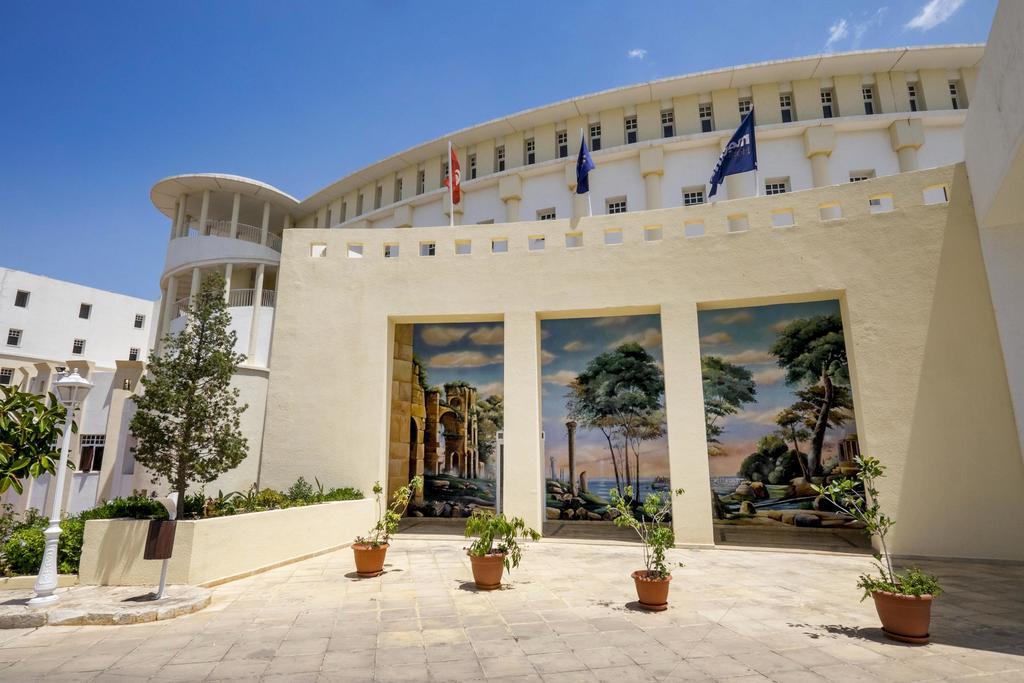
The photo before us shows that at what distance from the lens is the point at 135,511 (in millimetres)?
9711

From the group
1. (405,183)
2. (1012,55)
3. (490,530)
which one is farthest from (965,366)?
(405,183)

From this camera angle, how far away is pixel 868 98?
21875 millimetres

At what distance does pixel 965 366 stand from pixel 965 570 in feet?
13.4

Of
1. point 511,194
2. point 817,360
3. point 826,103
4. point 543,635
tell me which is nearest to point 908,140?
point 826,103

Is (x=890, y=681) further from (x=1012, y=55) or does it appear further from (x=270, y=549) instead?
(x=270, y=549)

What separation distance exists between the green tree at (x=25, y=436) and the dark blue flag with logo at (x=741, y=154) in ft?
51.2

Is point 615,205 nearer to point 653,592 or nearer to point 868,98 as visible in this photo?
point 868,98

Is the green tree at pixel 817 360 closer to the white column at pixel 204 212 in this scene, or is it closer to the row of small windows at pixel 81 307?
the white column at pixel 204 212

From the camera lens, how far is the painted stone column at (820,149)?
20.5m

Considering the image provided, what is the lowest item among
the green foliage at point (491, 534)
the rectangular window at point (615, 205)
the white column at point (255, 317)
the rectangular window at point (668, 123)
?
the green foliage at point (491, 534)

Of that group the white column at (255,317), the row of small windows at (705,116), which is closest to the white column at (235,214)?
the white column at (255,317)

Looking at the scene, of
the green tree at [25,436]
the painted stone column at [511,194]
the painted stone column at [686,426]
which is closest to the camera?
the green tree at [25,436]

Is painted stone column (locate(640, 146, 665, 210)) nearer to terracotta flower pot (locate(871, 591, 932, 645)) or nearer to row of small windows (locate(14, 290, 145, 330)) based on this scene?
terracotta flower pot (locate(871, 591, 932, 645))

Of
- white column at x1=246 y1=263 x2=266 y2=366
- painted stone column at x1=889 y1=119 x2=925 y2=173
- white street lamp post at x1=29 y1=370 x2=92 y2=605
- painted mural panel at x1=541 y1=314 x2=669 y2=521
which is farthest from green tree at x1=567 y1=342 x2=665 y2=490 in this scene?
white column at x1=246 y1=263 x2=266 y2=366
